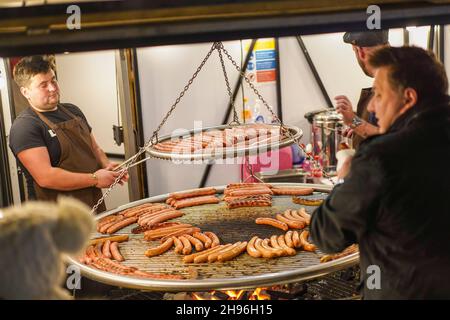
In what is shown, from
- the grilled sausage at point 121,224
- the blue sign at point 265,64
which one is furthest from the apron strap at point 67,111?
the blue sign at point 265,64

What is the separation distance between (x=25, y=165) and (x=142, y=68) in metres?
3.10

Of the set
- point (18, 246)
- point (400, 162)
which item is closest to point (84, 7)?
point (18, 246)

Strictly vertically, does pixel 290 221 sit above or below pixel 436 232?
below

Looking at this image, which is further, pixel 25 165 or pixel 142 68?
pixel 142 68

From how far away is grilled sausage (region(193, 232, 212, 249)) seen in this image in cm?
349

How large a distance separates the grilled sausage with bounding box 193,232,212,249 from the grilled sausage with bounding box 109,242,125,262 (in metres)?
0.48

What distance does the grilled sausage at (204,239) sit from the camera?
3494 millimetres

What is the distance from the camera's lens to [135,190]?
24.9 feet

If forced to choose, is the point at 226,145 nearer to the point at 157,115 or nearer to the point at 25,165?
the point at 25,165

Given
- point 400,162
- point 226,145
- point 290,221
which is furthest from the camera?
point 226,145

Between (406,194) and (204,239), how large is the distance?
1.51 metres

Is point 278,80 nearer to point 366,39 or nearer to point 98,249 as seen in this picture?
point 366,39

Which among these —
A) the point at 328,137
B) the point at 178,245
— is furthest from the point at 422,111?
the point at 328,137

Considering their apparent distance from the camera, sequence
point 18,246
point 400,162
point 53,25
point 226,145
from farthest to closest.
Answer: point 226,145, point 400,162, point 53,25, point 18,246
